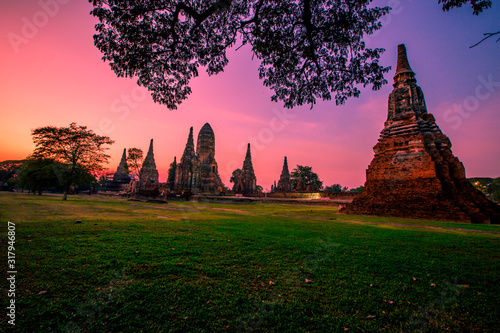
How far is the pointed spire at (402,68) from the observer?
650 inches

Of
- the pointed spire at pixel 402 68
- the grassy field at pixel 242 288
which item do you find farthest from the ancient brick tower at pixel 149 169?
the grassy field at pixel 242 288

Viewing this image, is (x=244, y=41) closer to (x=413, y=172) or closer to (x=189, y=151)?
(x=413, y=172)

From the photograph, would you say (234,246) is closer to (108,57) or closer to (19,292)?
(19,292)

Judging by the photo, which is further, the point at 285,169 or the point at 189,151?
the point at 285,169

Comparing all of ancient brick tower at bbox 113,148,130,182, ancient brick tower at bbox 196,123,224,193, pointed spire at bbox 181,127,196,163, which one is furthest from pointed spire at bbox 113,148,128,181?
pointed spire at bbox 181,127,196,163

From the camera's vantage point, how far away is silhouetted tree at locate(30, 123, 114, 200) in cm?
1861

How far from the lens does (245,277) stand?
8.41 ft

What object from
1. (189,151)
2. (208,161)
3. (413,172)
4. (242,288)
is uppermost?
(189,151)

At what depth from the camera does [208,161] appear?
43.5 metres

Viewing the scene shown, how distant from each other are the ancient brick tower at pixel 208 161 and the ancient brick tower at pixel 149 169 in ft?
35.2

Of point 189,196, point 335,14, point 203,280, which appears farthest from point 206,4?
point 189,196

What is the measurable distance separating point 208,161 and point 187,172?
37.4 feet

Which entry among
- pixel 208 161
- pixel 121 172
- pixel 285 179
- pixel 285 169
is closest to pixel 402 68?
pixel 285 169

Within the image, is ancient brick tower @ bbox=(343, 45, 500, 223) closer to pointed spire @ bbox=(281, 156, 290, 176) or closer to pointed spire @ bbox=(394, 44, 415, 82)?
pointed spire @ bbox=(394, 44, 415, 82)
